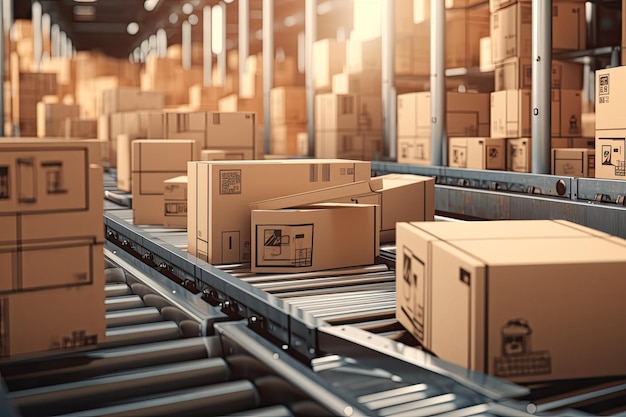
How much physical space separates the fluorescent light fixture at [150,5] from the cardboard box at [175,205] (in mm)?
11887

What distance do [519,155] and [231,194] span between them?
2805 millimetres

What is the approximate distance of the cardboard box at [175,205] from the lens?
15.0 ft

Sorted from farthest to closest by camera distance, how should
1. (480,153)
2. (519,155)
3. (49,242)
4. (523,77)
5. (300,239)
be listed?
(523,77), (480,153), (519,155), (300,239), (49,242)

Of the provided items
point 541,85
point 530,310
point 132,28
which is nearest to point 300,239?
point 530,310

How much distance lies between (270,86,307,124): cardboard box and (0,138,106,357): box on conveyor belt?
25.1 feet

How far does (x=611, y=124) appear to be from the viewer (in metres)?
4.25

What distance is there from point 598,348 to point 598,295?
13 cm

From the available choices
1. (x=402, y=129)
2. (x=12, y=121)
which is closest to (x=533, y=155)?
(x=402, y=129)

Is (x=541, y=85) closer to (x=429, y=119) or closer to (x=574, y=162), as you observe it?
(x=574, y=162)

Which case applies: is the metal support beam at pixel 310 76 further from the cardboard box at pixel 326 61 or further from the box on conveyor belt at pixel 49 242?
the box on conveyor belt at pixel 49 242

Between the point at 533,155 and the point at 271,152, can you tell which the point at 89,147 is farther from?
the point at 271,152

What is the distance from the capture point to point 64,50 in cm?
2345

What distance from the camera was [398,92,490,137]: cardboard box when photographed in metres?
6.63

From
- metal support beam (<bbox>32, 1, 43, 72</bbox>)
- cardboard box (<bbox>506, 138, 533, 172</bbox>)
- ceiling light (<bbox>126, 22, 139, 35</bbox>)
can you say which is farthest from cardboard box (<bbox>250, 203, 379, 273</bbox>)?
ceiling light (<bbox>126, 22, 139, 35</bbox>)
